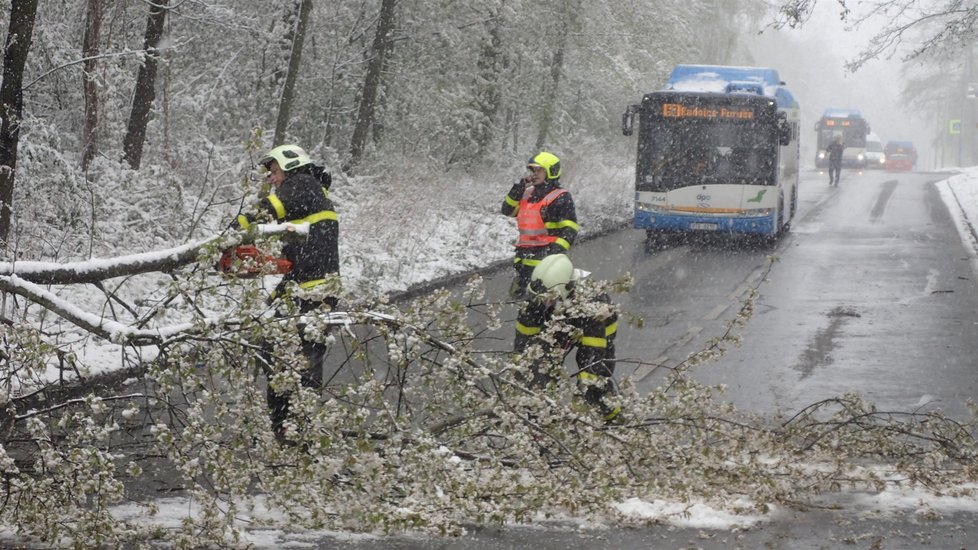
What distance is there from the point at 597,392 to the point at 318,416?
2.86 m

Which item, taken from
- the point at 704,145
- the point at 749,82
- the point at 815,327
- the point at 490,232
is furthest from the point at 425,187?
the point at 815,327

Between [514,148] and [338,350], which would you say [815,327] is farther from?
[514,148]

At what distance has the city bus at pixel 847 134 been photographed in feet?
198

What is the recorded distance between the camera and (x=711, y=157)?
20.2 metres

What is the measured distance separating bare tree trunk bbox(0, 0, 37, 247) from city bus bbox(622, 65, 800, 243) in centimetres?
1099

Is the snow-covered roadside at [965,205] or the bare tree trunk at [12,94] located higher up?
the bare tree trunk at [12,94]

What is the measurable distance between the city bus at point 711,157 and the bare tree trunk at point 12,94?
36.0ft

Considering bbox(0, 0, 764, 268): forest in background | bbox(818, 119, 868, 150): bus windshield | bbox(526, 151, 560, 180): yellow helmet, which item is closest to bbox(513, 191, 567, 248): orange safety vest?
bbox(526, 151, 560, 180): yellow helmet

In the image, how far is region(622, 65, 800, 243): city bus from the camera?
65.4 feet

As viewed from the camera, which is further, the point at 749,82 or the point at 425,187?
the point at 749,82

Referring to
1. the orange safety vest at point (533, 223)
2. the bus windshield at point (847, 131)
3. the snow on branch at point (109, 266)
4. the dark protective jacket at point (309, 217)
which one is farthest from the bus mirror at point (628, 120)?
the bus windshield at point (847, 131)

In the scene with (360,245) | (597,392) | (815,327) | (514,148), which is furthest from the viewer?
(514,148)

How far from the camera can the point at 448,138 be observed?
26.4 meters

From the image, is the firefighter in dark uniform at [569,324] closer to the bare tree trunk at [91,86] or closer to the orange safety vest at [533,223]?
the orange safety vest at [533,223]
